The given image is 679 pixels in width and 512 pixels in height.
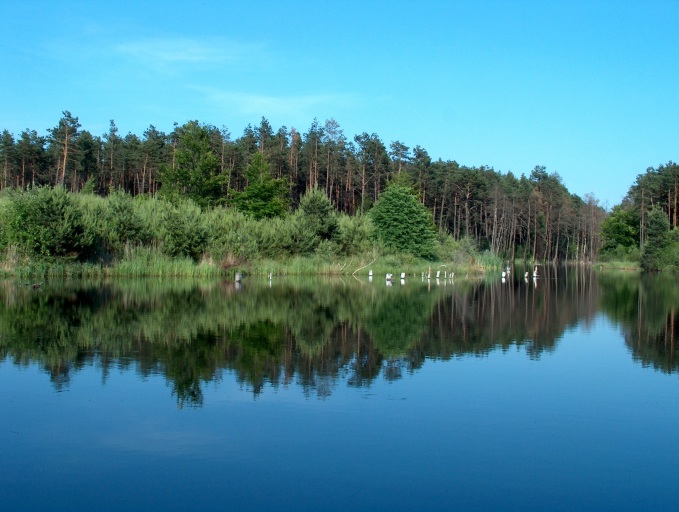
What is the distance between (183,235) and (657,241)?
54.7 m

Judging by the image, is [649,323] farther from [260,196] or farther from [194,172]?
[194,172]

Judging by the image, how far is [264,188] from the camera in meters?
61.9

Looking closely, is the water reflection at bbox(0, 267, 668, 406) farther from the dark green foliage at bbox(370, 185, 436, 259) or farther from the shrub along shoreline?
the dark green foliage at bbox(370, 185, 436, 259)

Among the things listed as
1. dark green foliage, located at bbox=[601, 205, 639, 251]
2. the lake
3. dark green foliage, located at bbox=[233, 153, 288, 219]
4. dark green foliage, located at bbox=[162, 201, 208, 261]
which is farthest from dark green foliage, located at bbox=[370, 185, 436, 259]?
dark green foliage, located at bbox=[601, 205, 639, 251]

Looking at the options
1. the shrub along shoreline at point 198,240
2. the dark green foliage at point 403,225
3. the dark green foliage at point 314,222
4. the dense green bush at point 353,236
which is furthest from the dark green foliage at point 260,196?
the dark green foliage at point 314,222

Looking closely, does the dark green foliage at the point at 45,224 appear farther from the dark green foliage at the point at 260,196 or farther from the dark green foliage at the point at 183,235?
the dark green foliage at the point at 260,196

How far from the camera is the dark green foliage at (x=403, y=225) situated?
5609 cm

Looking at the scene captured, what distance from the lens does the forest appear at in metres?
42.5

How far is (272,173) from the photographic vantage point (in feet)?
253

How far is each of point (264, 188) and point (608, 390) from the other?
52273mm

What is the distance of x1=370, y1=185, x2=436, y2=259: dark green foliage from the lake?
1444 inches

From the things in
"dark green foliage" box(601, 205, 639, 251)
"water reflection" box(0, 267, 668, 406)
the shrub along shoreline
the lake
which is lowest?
the lake

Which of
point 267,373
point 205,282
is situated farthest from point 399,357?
point 205,282

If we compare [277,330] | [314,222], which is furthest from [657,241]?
[277,330]
